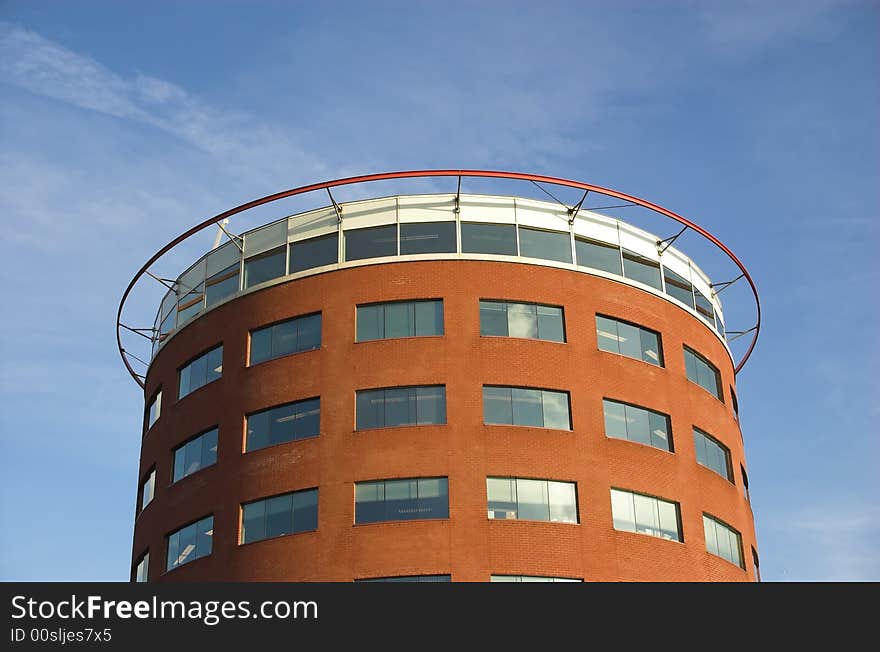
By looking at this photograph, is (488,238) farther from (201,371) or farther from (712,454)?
(201,371)

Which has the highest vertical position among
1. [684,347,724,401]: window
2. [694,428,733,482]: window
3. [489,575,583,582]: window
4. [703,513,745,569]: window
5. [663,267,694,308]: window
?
[663,267,694,308]: window

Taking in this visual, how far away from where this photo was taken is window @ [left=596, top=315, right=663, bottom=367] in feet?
173

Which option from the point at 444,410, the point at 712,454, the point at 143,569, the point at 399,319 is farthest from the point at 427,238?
the point at 143,569

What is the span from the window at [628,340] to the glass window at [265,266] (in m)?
13.7

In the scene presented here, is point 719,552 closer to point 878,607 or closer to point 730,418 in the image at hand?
point 730,418

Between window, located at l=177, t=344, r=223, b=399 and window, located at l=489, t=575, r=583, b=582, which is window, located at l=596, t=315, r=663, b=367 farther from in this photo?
window, located at l=177, t=344, r=223, b=399

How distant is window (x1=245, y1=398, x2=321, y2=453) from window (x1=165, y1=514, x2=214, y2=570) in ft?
11.8

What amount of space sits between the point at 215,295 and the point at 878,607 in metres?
31.5

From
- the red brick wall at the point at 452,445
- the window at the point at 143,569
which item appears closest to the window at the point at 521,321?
the red brick wall at the point at 452,445

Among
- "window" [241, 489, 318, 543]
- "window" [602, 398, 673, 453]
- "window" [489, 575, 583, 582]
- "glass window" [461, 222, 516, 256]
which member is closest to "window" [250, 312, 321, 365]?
"window" [241, 489, 318, 543]

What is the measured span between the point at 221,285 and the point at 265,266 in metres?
2.73

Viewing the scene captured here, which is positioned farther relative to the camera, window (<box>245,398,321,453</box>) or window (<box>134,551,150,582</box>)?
window (<box>134,551,150,582</box>)

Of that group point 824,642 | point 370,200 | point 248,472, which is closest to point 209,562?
point 248,472

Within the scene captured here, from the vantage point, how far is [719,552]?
172 ft
